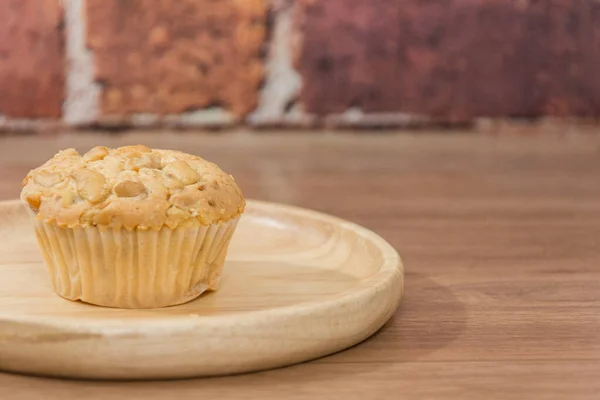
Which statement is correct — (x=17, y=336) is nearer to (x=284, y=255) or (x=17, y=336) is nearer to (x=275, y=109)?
(x=284, y=255)

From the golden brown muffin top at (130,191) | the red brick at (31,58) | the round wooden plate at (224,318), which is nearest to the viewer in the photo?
the round wooden plate at (224,318)

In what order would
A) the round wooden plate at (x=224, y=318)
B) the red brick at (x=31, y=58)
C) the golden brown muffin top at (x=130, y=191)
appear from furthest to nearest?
the red brick at (x=31, y=58) → the golden brown muffin top at (x=130, y=191) → the round wooden plate at (x=224, y=318)

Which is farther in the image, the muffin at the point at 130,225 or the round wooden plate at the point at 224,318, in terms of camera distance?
the muffin at the point at 130,225

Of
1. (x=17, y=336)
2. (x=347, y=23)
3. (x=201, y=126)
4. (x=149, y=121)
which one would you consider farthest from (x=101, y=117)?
(x=17, y=336)

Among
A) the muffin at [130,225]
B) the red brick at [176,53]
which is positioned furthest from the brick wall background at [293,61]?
the muffin at [130,225]

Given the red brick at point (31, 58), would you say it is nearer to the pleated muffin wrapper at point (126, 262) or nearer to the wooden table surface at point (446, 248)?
the wooden table surface at point (446, 248)

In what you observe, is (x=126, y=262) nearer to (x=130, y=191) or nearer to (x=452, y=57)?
(x=130, y=191)

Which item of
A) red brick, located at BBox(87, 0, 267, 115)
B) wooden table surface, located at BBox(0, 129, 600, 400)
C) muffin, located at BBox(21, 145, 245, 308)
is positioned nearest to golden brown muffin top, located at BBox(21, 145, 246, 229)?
muffin, located at BBox(21, 145, 245, 308)

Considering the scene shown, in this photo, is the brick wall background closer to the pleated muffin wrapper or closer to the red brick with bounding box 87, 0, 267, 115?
the red brick with bounding box 87, 0, 267, 115
